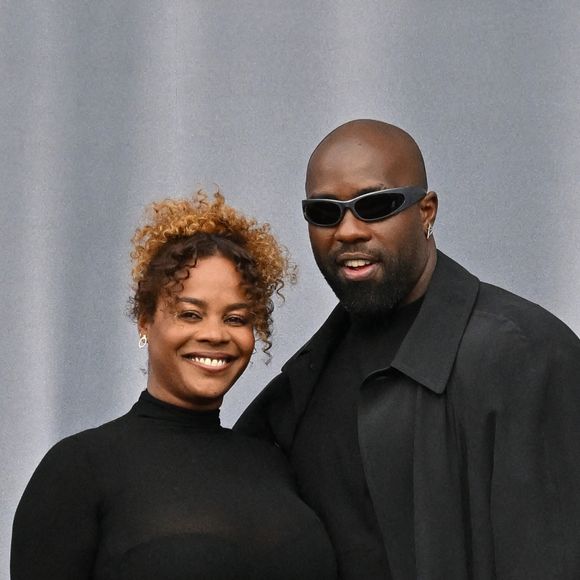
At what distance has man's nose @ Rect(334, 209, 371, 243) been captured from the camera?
2.30 metres

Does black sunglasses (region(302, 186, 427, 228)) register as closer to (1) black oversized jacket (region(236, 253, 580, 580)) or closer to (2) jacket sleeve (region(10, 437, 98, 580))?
(1) black oversized jacket (region(236, 253, 580, 580))

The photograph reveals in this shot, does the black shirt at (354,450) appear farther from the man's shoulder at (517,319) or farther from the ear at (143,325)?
the ear at (143,325)

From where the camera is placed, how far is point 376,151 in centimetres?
235

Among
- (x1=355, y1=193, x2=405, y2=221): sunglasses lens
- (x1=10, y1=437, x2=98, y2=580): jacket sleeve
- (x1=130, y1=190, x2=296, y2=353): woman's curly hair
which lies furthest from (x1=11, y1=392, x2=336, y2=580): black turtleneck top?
(x1=355, y1=193, x2=405, y2=221): sunglasses lens

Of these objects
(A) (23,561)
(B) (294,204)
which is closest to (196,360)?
(A) (23,561)

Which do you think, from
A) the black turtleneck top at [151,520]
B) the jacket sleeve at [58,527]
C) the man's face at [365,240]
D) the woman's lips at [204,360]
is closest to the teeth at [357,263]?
the man's face at [365,240]

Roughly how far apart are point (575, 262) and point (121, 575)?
1573 millimetres

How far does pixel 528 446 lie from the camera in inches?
85.2

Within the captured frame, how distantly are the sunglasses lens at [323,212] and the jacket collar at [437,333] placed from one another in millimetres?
188

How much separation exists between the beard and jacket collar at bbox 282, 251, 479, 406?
43 mm

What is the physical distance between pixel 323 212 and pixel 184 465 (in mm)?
445

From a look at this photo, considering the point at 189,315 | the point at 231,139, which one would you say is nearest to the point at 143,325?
the point at 189,315

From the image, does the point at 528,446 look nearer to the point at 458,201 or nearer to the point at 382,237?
the point at 382,237

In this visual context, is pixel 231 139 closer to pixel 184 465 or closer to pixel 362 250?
pixel 362 250
